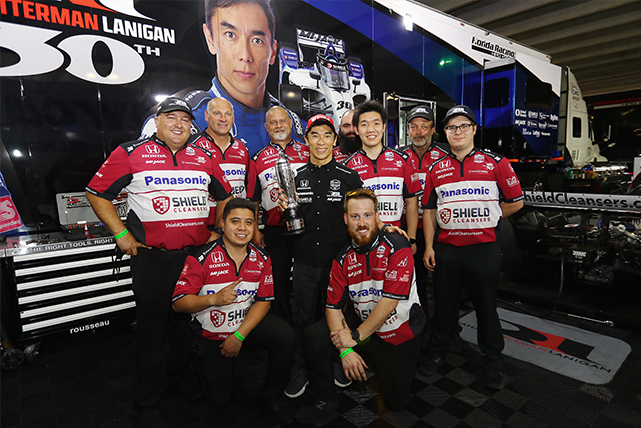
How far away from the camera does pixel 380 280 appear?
2180 millimetres

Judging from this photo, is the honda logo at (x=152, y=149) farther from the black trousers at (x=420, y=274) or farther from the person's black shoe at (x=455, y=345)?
the person's black shoe at (x=455, y=345)

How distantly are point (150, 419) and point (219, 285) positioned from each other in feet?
2.79

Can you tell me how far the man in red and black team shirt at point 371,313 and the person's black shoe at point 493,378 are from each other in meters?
0.61

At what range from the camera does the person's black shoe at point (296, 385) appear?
94.5 inches

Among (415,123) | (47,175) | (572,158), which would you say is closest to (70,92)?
(47,175)

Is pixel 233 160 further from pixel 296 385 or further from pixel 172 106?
pixel 296 385

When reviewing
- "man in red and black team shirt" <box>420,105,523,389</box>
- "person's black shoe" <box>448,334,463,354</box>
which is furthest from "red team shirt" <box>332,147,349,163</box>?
"person's black shoe" <box>448,334,463,354</box>

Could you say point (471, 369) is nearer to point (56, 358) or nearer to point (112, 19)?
point (56, 358)

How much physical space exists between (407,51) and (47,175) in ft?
13.4

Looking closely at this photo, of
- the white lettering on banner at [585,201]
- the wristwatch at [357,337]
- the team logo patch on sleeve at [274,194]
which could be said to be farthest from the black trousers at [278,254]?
the white lettering on banner at [585,201]

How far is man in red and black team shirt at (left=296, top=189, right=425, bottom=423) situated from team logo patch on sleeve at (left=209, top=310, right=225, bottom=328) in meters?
0.51

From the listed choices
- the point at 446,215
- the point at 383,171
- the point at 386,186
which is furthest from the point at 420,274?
the point at 383,171

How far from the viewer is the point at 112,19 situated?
2973 mm

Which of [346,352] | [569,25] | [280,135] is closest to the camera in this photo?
[346,352]
